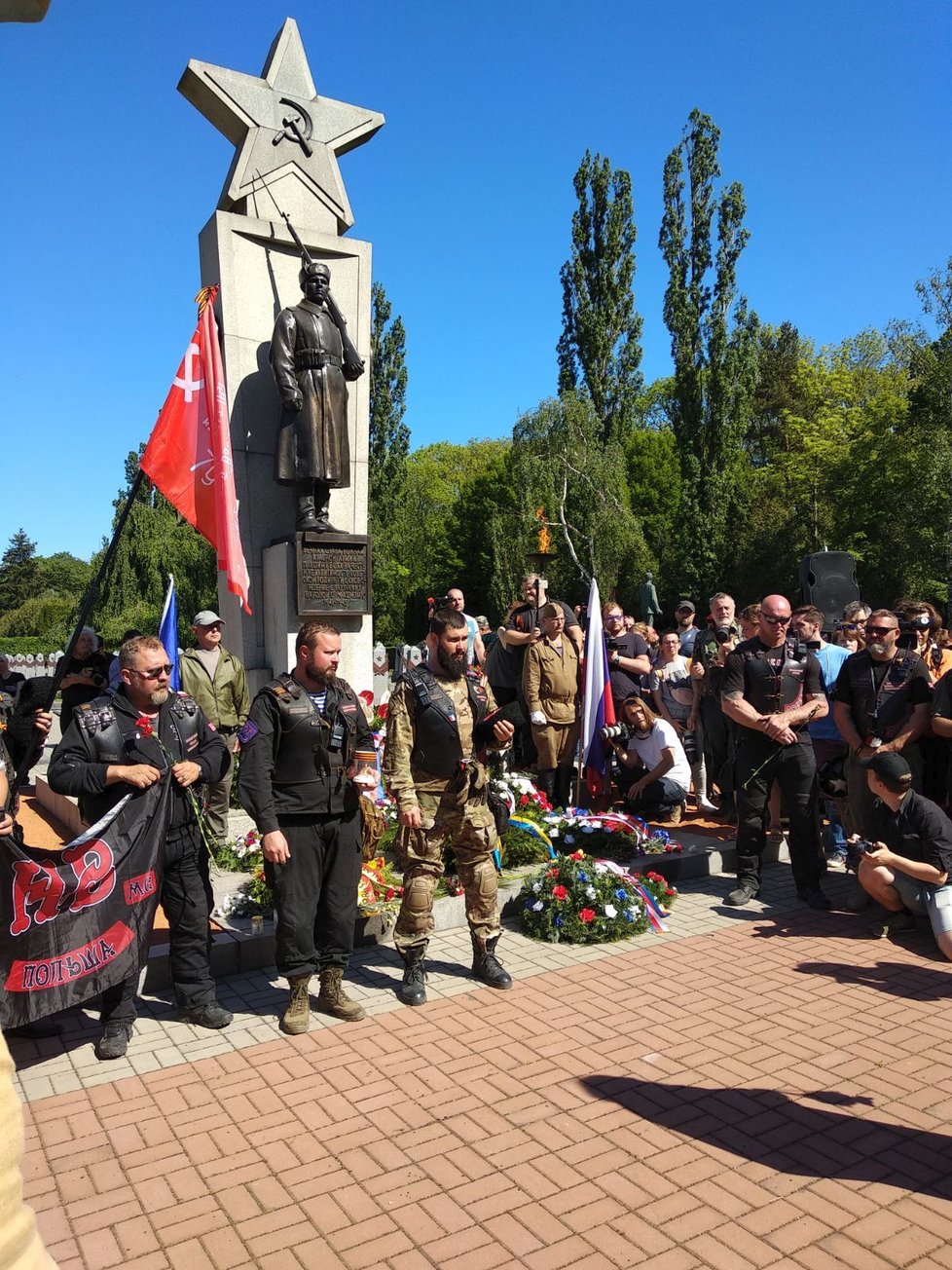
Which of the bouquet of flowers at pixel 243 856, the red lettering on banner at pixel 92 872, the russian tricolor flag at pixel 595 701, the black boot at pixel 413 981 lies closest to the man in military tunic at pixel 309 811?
the black boot at pixel 413 981

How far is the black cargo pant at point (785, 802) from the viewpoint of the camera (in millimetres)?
6859

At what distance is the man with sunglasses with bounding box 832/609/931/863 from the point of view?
6922mm

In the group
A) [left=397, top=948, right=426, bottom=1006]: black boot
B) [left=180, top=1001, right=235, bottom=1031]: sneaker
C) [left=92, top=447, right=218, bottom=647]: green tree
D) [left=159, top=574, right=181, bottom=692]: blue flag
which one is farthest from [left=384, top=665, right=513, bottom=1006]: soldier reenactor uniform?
[left=92, top=447, right=218, bottom=647]: green tree

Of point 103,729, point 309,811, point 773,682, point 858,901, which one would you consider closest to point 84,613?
point 103,729

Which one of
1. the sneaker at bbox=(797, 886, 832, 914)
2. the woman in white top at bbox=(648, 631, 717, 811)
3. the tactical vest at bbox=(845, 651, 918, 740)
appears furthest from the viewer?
the woman in white top at bbox=(648, 631, 717, 811)

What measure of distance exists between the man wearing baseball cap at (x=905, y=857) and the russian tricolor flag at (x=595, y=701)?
2.66 metres

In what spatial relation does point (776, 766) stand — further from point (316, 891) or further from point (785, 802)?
point (316, 891)

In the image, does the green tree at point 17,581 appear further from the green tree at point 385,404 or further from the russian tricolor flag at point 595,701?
the russian tricolor flag at point 595,701

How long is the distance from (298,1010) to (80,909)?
46.7 inches

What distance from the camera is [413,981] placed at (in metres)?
5.32

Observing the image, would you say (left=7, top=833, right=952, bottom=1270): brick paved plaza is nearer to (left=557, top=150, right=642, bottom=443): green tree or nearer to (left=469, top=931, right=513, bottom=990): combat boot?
(left=469, top=931, right=513, bottom=990): combat boot

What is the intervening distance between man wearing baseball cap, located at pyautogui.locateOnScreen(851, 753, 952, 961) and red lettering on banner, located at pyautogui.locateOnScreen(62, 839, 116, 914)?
430 cm

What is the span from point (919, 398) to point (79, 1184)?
106 ft

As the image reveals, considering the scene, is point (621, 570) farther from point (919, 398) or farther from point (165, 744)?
point (165, 744)
